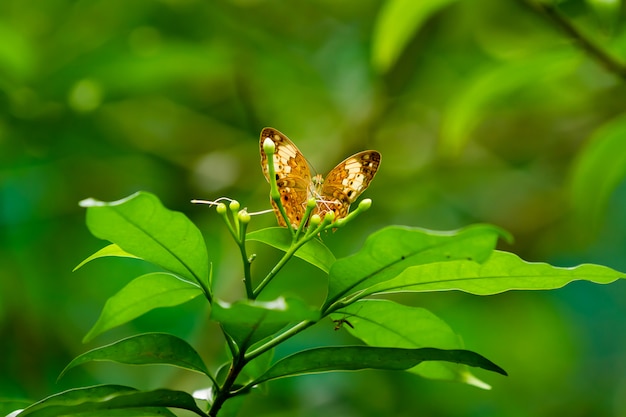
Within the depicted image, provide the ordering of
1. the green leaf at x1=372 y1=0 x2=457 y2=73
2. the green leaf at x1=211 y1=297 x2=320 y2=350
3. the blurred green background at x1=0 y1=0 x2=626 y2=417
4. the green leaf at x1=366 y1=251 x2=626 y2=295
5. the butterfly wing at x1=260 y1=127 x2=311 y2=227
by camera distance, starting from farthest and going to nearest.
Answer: the blurred green background at x1=0 y1=0 x2=626 y2=417, the green leaf at x1=372 y1=0 x2=457 y2=73, the butterfly wing at x1=260 y1=127 x2=311 y2=227, the green leaf at x1=366 y1=251 x2=626 y2=295, the green leaf at x1=211 y1=297 x2=320 y2=350

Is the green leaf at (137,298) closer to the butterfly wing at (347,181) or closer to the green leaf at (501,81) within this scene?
the butterfly wing at (347,181)

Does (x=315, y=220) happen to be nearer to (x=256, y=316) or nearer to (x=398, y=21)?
(x=256, y=316)

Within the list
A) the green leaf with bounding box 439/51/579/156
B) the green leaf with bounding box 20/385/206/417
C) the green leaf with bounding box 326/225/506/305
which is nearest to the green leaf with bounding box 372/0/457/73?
the green leaf with bounding box 439/51/579/156

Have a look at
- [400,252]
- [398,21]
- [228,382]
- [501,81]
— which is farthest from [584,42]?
[228,382]

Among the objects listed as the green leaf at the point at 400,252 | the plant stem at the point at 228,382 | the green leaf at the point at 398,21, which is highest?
the green leaf at the point at 398,21

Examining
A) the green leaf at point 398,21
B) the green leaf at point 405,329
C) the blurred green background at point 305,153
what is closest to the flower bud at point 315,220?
the green leaf at point 405,329

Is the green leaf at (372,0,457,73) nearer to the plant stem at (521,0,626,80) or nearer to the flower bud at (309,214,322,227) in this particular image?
the plant stem at (521,0,626,80)

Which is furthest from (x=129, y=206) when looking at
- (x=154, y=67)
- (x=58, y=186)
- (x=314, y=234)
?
(x=58, y=186)
